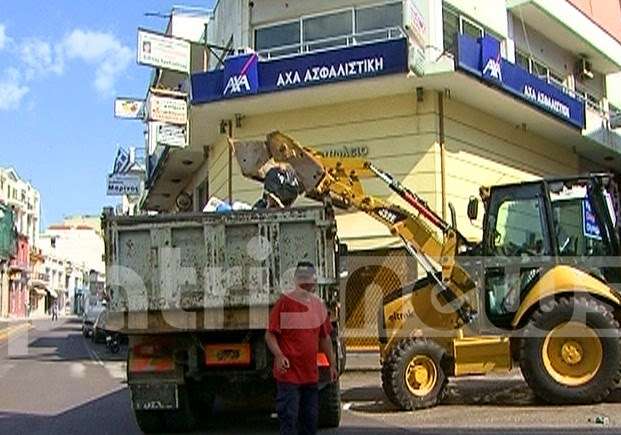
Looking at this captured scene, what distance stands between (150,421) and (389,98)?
1110 cm

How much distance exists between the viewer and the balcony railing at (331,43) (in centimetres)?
1839

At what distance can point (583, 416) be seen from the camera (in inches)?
376

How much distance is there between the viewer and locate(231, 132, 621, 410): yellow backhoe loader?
10.3 m

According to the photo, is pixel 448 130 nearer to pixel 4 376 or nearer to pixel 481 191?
pixel 481 191

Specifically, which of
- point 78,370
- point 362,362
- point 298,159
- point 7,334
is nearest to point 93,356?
point 78,370

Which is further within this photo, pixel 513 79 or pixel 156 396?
pixel 513 79

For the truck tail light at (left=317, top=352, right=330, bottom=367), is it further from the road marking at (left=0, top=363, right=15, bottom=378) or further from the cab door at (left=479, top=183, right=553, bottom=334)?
the road marking at (left=0, top=363, right=15, bottom=378)

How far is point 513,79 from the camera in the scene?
60.5 ft

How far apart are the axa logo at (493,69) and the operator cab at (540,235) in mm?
6915

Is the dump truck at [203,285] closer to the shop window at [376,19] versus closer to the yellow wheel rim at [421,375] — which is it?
the yellow wheel rim at [421,375]

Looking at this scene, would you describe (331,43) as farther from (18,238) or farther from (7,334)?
(18,238)

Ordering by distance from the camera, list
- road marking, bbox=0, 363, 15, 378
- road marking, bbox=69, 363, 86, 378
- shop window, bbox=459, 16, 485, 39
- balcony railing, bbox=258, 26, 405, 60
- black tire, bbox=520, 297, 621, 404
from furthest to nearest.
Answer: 1. shop window, bbox=459, 16, 485, 39
2. balcony railing, bbox=258, 26, 405, 60
3. road marking, bbox=0, 363, 15, 378
4. road marking, bbox=69, 363, 86, 378
5. black tire, bbox=520, 297, 621, 404

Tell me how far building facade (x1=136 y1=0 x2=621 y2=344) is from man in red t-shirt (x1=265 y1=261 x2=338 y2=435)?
28.7ft

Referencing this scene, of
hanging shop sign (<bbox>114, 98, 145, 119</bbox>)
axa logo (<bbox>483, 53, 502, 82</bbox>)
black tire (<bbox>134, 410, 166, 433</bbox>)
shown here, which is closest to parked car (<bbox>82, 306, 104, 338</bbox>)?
hanging shop sign (<bbox>114, 98, 145, 119</bbox>)
